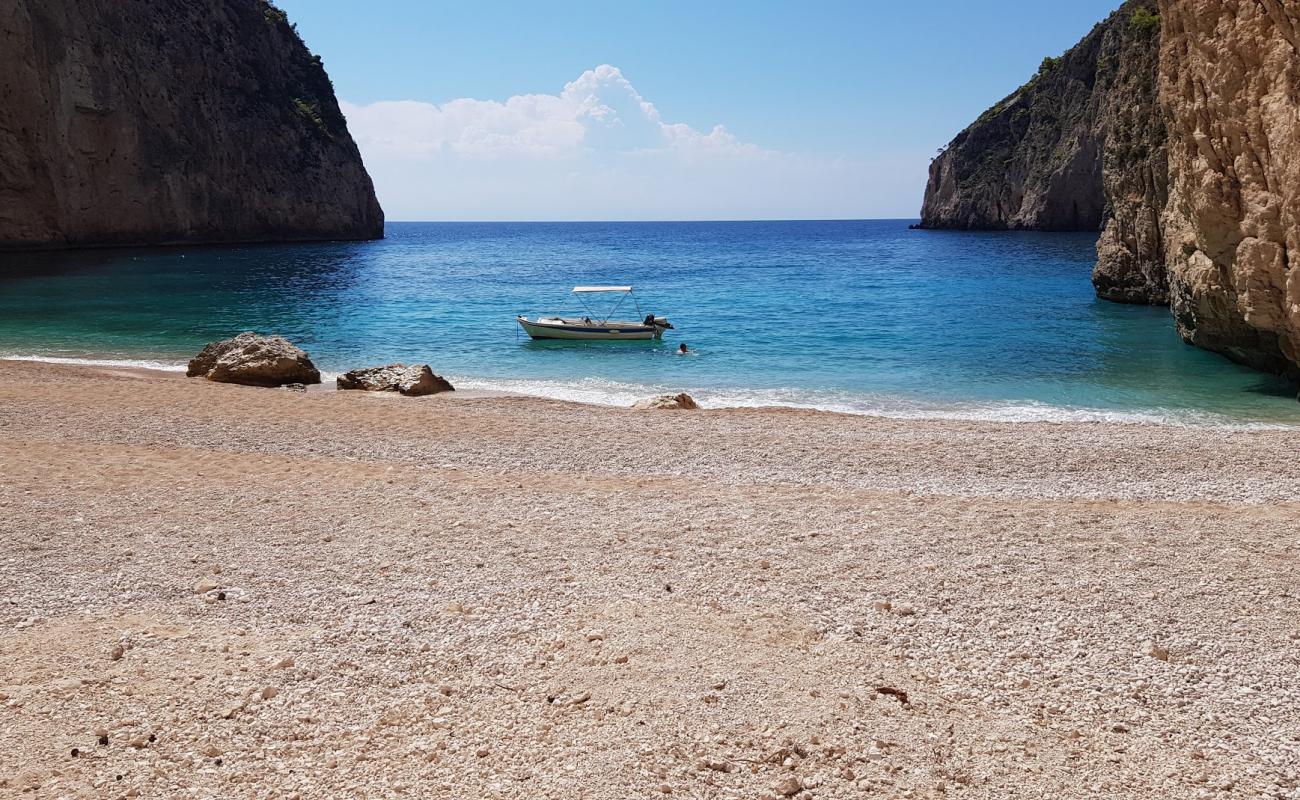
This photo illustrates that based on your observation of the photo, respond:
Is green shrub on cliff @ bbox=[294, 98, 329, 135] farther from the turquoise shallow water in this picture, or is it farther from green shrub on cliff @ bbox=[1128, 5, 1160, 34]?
green shrub on cliff @ bbox=[1128, 5, 1160, 34]

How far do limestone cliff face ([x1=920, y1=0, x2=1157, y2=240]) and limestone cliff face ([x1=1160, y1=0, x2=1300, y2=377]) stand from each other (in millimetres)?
→ 50804

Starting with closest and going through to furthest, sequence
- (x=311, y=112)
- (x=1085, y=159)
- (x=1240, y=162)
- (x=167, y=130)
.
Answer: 1. (x=1240, y=162)
2. (x=167, y=130)
3. (x=1085, y=159)
4. (x=311, y=112)

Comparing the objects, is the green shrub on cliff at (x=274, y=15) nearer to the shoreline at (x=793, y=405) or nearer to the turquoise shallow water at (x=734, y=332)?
the turquoise shallow water at (x=734, y=332)

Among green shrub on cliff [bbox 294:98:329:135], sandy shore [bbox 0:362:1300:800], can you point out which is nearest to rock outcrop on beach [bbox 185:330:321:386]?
sandy shore [bbox 0:362:1300:800]

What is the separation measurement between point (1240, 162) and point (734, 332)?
17.9m

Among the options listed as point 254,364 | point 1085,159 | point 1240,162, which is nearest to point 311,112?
point 1085,159

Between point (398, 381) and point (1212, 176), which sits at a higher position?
point (1212, 176)

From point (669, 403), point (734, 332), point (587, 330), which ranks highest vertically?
point (587, 330)

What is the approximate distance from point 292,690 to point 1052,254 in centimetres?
7664

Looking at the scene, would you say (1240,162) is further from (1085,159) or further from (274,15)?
(274,15)

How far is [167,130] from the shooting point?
78.6 metres

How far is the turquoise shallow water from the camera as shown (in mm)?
21438

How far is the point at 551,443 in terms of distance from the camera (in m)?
14.2

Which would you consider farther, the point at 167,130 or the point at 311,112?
the point at 311,112
